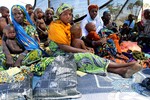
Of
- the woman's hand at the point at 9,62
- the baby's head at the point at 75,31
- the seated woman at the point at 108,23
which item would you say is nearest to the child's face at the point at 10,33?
the woman's hand at the point at 9,62

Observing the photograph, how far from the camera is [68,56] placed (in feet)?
11.6

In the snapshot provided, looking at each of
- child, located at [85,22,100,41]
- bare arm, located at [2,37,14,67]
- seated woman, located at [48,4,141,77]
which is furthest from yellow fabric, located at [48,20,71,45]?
child, located at [85,22,100,41]

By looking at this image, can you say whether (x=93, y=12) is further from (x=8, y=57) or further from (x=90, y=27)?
(x=8, y=57)

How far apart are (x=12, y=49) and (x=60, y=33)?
2.25ft

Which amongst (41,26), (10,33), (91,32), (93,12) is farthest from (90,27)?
(10,33)

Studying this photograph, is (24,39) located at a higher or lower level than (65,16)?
lower

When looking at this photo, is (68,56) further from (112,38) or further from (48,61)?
(112,38)

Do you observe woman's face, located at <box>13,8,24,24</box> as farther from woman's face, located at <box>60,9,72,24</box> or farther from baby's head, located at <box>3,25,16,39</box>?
woman's face, located at <box>60,9,72,24</box>

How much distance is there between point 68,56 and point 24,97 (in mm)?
788

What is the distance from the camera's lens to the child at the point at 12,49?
382 centimetres

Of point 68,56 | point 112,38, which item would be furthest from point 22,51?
point 112,38

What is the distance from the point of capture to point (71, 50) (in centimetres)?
390

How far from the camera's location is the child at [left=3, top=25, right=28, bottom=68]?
3821 millimetres

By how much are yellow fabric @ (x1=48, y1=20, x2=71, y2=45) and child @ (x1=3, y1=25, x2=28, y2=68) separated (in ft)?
1.43
